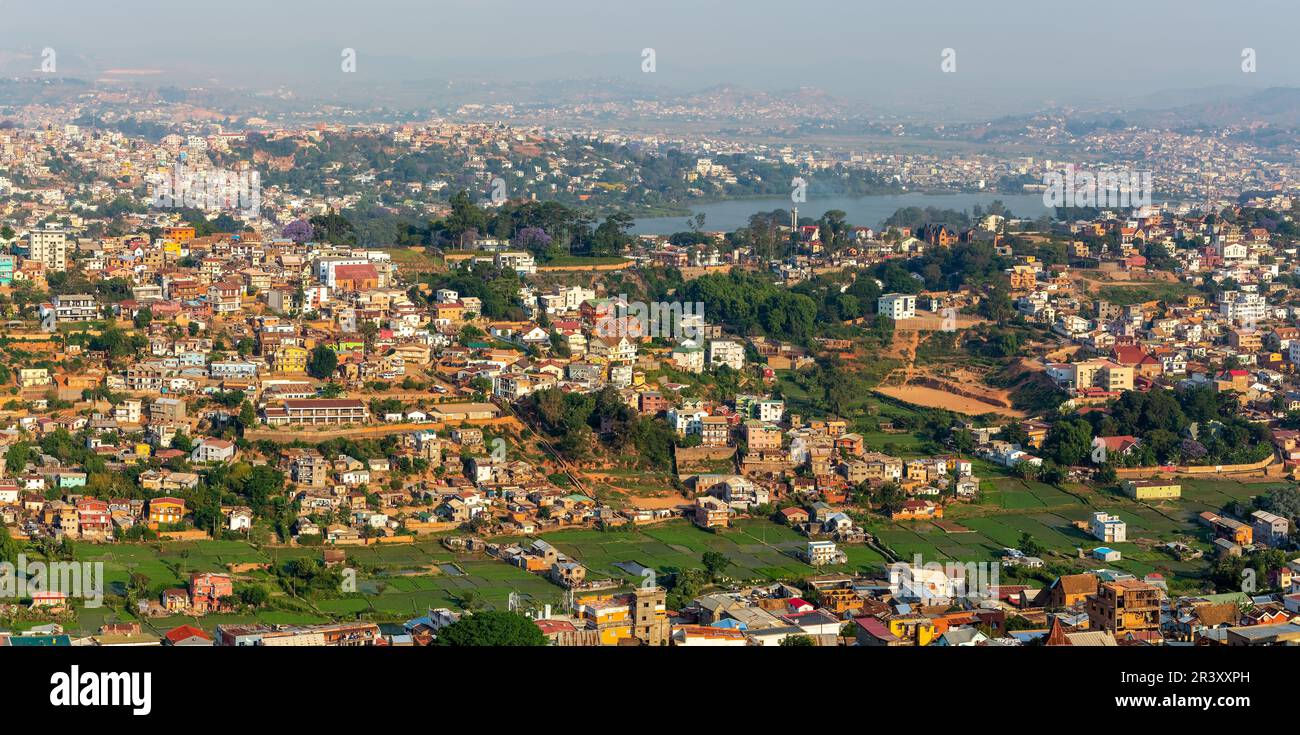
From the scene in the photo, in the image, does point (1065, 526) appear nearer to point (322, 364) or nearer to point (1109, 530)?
point (1109, 530)

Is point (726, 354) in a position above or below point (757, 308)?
below

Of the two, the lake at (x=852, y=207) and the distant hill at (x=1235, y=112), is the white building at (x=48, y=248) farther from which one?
the distant hill at (x=1235, y=112)

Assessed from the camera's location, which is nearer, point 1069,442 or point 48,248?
point 1069,442

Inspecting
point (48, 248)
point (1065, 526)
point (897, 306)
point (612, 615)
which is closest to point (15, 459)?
point (612, 615)

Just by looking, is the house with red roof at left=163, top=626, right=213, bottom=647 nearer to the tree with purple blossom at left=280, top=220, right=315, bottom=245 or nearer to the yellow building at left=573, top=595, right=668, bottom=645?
the yellow building at left=573, top=595, right=668, bottom=645

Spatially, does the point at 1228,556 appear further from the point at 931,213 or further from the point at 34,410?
the point at 931,213

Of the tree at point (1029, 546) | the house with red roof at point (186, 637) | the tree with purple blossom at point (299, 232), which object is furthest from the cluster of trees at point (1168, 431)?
the tree with purple blossom at point (299, 232)
